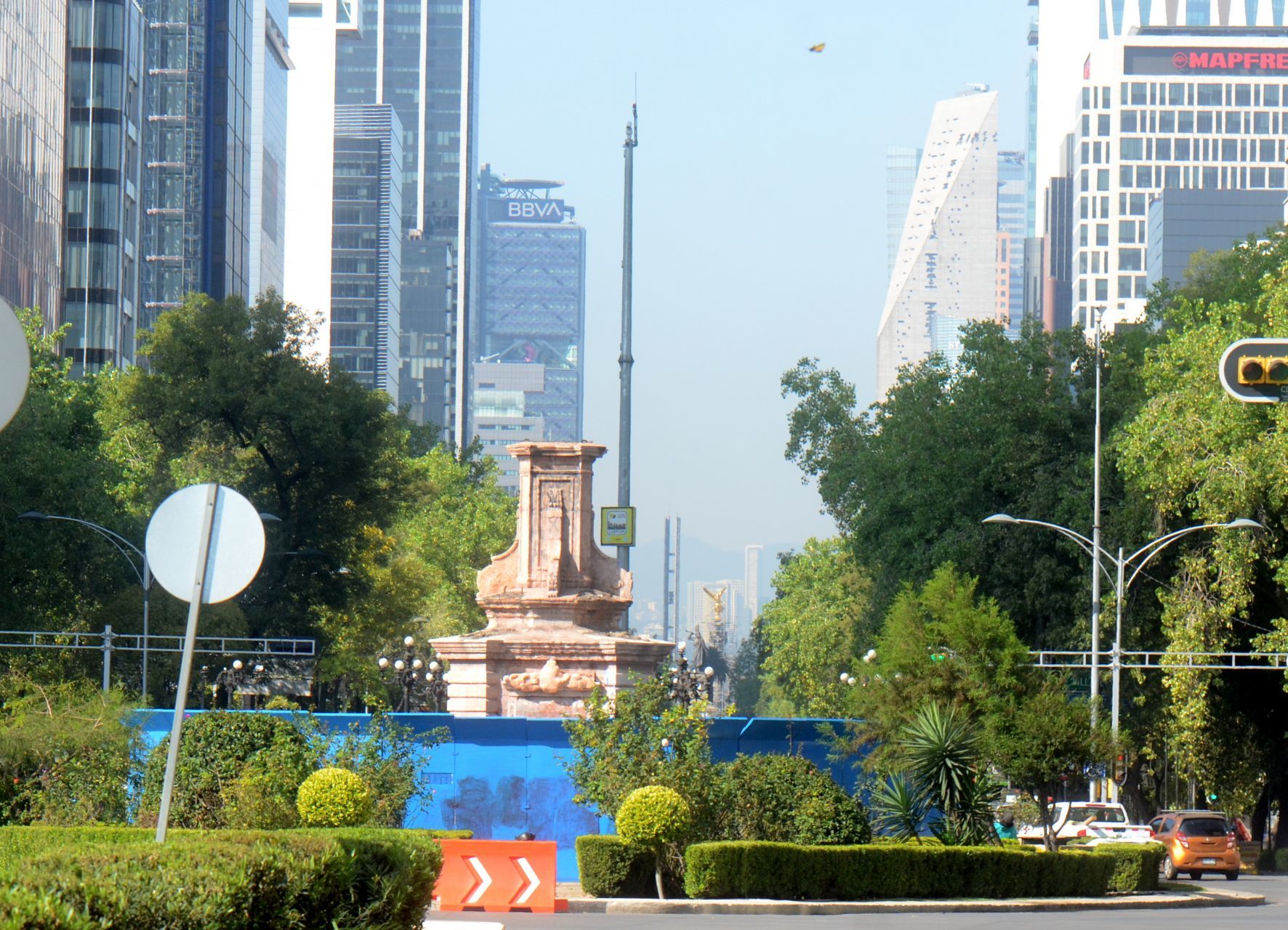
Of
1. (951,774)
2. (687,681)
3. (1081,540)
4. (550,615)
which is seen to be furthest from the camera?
(1081,540)

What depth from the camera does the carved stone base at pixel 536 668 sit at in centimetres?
3481

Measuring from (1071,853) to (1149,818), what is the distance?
114 feet

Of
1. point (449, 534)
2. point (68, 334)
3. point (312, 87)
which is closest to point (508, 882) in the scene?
point (449, 534)

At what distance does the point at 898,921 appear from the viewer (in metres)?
22.4

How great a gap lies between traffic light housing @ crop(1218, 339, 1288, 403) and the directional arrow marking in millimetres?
11900

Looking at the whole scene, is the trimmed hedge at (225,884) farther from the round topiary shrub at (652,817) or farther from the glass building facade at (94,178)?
the glass building facade at (94,178)

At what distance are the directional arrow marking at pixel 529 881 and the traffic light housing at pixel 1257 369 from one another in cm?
1190

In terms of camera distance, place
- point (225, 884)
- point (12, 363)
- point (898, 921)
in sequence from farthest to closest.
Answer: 1. point (898, 921)
2. point (225, 884)
3. point (12, 363)

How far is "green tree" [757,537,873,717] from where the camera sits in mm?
73250

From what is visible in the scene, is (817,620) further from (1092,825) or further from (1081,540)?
(1092,825)

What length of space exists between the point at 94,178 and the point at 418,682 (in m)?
40.0

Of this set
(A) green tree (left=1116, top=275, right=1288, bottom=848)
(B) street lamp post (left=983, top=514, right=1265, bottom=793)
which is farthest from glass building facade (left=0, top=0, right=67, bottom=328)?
(A) green tree (left=1116, top=275, right=1288, bottom=848)

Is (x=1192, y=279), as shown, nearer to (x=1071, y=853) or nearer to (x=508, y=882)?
(x=1071, y=853)

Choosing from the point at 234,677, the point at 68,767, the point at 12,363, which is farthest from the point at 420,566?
the point at 12,363
